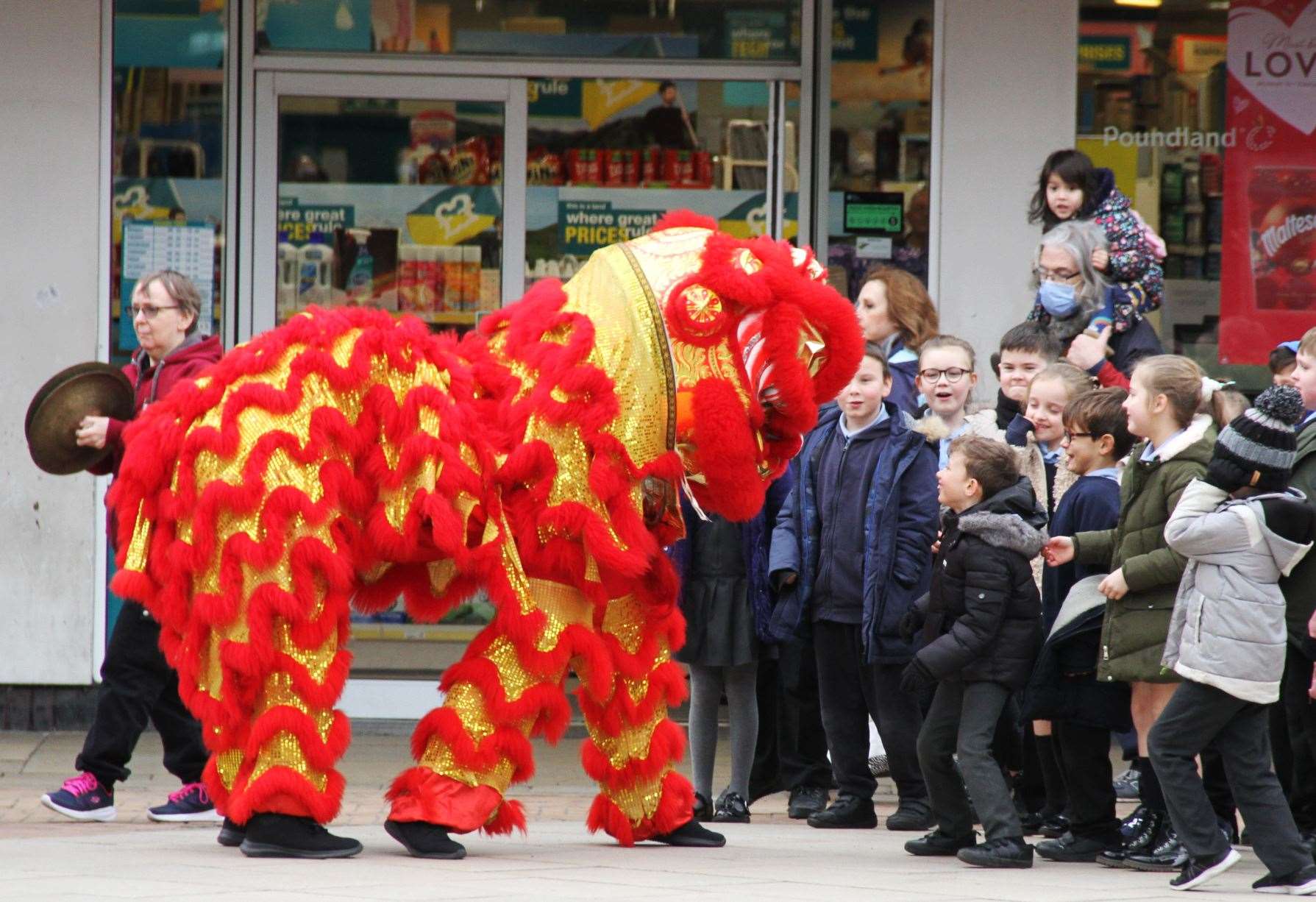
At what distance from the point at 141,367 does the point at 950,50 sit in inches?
163

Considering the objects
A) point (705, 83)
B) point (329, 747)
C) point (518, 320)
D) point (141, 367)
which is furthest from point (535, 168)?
point (329, 747)

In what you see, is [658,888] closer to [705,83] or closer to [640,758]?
[640,758]

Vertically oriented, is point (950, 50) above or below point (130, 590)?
above

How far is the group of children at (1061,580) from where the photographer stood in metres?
5.77

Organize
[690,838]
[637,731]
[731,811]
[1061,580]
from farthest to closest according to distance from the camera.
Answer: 1. [731,811]
2. [1061,580]
3. [690,838]
4. [637,731]

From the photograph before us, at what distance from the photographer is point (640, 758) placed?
6.01m

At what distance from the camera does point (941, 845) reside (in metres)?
6.44

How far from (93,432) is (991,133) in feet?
14.9

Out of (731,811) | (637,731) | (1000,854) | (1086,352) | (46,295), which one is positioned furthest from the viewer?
(46,295)

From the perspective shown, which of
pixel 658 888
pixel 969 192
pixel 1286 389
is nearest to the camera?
pixel 658 888

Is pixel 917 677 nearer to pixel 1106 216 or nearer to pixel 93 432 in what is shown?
pixel 1106 216

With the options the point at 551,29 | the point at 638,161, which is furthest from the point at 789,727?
the point at 551,29

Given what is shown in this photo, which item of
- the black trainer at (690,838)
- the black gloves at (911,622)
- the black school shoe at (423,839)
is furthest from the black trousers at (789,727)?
the black school shoe at (423,839)

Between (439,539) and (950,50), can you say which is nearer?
(439,539)
